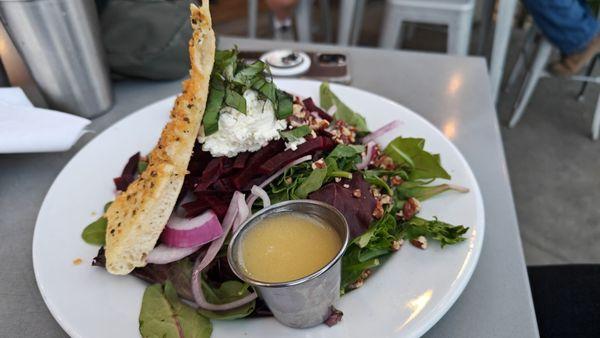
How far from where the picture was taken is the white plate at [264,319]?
2.76 ft

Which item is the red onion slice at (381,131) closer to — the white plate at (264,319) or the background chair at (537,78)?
the white plate at (264,319)

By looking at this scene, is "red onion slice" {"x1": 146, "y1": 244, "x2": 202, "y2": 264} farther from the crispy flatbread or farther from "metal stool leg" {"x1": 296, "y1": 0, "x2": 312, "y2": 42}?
"metal stool leg" {"x1": 296, "y1": 0, "x2": 312, "y2": 42}

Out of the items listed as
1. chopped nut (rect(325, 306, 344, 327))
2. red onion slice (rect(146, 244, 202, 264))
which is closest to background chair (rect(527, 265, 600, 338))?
chopped nut (rect(325, 306, 344, 327))

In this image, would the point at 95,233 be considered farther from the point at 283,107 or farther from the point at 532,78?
the point at 532,78

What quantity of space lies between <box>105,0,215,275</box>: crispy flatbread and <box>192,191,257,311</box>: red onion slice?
0.11 meters

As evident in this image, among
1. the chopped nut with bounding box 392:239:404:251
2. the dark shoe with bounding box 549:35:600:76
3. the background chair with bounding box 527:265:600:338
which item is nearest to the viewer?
the chopped nut with bounding box 392:239:404:251

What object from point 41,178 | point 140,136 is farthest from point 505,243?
point 41,178

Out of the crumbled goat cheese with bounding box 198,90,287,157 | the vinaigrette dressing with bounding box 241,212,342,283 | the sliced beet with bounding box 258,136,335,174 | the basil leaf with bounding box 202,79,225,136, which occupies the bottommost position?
the vinaigrette dressing with bounding box 241,212,342,283

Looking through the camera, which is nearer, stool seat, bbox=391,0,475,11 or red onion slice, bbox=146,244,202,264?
red onion slice, bbox=146,244,202,264

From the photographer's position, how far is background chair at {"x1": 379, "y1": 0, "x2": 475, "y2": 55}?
2.75 m

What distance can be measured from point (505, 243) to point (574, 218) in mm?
1859

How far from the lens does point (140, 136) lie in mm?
1369

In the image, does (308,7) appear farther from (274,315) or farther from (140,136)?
(274,315)

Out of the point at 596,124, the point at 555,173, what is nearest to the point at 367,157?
the point at 555,173
